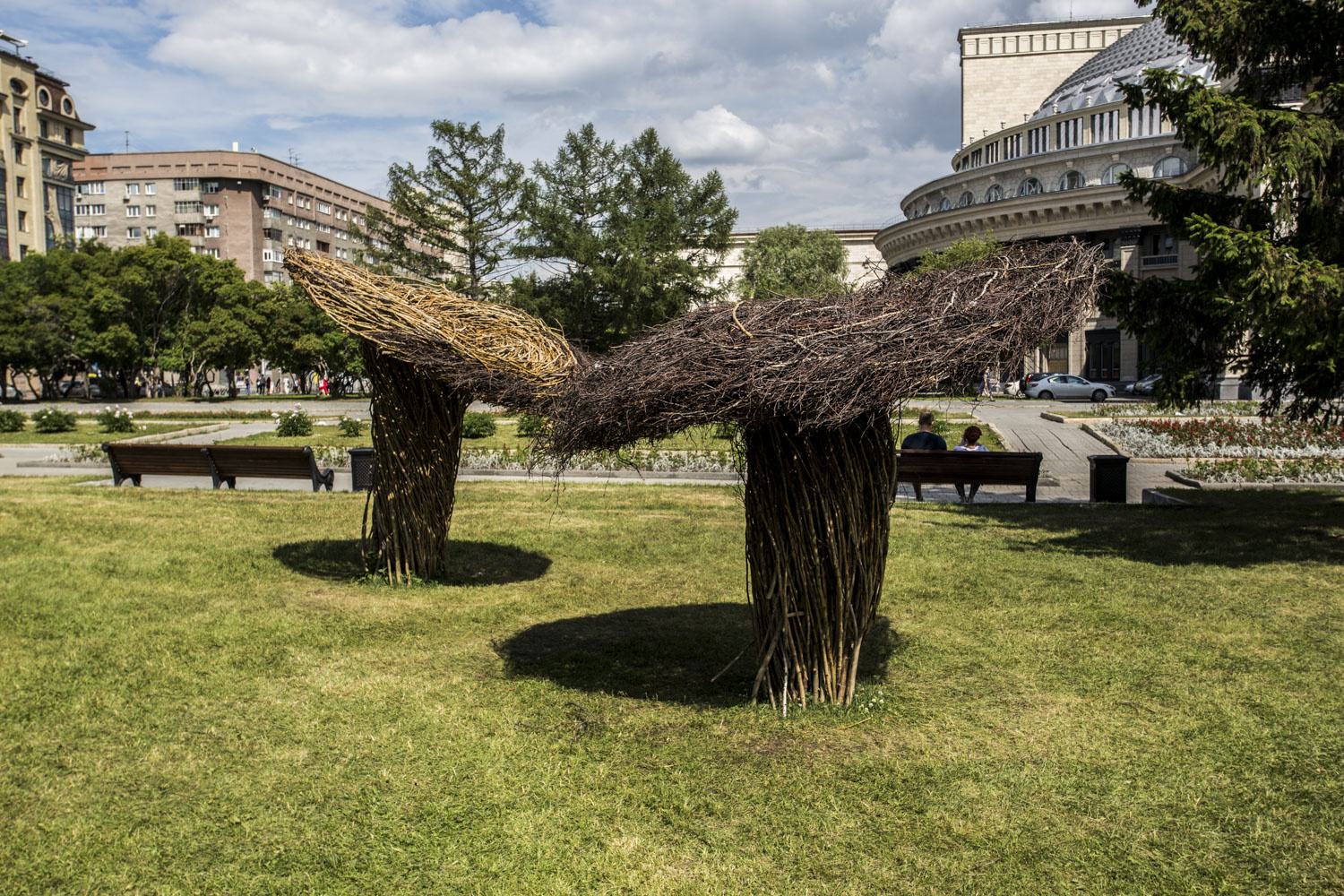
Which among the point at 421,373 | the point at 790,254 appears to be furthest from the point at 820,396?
the point at 790,254

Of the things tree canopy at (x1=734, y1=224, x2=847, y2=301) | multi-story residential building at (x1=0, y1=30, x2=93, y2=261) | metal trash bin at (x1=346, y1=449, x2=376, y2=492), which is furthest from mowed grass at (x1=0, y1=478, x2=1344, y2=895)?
multi-story residential building at (x1=0, y1=30, x2=93, y2=261)

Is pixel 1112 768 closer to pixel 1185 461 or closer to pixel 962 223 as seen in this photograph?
pixel 1185 461

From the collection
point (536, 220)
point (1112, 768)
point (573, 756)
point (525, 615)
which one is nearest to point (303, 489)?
point (525, 615)

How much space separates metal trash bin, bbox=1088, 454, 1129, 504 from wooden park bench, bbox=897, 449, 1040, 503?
97cm

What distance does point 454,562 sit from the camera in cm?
930

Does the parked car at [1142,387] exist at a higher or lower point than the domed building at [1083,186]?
lower

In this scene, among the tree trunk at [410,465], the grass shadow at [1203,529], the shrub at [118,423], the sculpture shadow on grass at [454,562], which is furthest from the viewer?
the shrub at [118,423]

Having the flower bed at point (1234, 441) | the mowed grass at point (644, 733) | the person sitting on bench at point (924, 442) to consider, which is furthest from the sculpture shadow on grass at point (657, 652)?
the flower bed at point (1234, 441)

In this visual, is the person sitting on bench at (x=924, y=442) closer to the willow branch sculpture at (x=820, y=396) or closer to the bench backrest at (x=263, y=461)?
the willow branch sculpture at (x=820, y=396)

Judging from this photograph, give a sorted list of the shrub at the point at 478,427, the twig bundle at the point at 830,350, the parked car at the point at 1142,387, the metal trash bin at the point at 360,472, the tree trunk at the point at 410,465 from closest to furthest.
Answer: the twig bundle at the point at 830,350
the tree trunk at the point at 410,465
the metal trash bin at the point at 360,472
the shrub at the point at 478,427
the parked car at the point at 1142,387

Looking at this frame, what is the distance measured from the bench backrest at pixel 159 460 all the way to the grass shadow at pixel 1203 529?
10540 mm

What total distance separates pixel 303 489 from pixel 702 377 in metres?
11.9

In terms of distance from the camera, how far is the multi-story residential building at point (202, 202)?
82438 millimetres

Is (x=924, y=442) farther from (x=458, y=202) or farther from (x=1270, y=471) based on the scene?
(x=458, y=202)
